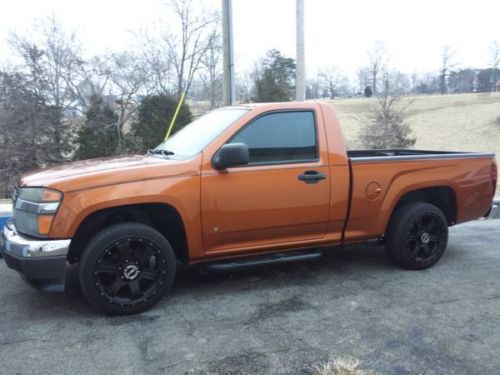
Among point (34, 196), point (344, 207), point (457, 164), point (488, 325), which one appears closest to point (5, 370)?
point (34, 196)

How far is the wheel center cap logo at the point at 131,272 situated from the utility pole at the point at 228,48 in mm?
5978

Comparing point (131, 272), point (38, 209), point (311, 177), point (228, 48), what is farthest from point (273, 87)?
point (38, 209)

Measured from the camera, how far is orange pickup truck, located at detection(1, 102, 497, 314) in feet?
12.7

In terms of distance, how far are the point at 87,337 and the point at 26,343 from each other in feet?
1.38

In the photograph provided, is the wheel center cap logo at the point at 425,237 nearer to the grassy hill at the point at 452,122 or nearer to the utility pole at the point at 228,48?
the utility pole at the point at 228,48

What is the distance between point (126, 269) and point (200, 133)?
151cm

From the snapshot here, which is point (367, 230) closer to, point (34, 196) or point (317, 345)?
point (317, 345)

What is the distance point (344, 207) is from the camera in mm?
4801

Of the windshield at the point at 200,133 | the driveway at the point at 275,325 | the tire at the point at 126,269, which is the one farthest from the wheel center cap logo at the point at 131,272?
the windshield at the point at 200,133

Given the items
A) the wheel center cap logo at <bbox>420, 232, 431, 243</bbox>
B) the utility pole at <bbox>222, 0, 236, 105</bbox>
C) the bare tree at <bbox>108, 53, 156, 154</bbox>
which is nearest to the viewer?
the wheel center cap logo at <bbox>420, 232, 431, 243</bbox>

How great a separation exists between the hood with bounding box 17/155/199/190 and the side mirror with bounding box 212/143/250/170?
29cm

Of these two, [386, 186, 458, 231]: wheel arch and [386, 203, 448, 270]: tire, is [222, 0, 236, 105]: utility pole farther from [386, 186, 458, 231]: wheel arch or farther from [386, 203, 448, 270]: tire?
[386, 203, 448, 270]: tire

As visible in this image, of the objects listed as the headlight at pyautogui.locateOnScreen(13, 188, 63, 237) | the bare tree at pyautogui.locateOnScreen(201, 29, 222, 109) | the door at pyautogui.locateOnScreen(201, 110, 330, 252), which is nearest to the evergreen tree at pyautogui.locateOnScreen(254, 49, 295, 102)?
the bare tree at pyautogui.locateOnScreen(201, 29, 222, 109)

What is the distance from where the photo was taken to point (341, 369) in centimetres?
309
